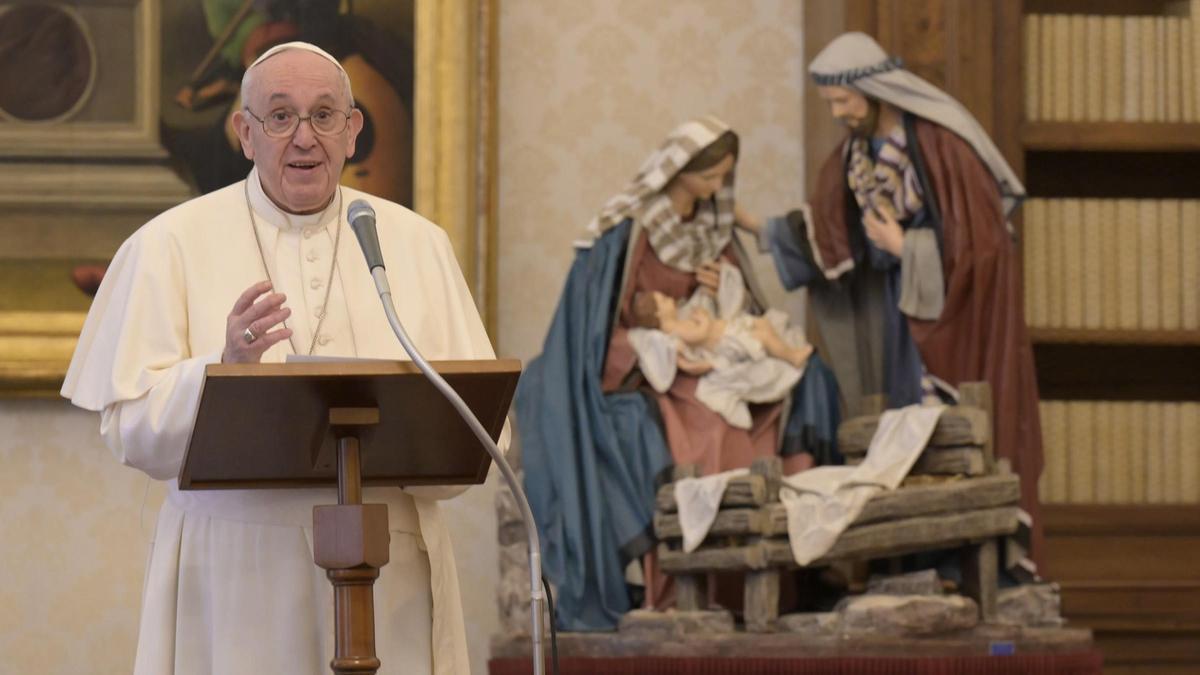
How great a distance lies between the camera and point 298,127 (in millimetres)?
2744

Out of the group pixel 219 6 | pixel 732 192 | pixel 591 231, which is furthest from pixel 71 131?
pixel 732 192

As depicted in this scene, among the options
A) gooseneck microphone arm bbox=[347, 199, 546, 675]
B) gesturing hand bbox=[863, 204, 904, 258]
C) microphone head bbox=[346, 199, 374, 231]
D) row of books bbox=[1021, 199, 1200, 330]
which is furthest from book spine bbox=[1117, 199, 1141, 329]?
microphone head bbox=[346, 199, 374, 231]

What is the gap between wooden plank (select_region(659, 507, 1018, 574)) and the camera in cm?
425

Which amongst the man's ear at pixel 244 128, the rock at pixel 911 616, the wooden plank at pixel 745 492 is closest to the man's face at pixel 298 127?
the man's ear at pixel 244 128

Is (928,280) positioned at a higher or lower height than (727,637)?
higher

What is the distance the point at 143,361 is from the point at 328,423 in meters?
0.49

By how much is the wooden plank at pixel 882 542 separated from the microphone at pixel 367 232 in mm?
2099

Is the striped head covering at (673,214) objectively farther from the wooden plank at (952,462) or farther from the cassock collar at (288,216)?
the cassock collar at (288,216)

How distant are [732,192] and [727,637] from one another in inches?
48.4

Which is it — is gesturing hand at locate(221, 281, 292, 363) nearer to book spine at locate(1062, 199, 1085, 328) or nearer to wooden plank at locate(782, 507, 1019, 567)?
wooden plank at locate(782, 507, 1019, 567)

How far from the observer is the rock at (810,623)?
4242 millimetres

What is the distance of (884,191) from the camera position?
4738mm

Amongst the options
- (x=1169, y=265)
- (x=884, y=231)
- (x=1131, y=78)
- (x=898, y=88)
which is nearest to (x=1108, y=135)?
(x=1131, y=78)

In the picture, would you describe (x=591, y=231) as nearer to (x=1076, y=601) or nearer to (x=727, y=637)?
(x=727, y=637)
